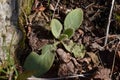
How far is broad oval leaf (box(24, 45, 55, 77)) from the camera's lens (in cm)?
165

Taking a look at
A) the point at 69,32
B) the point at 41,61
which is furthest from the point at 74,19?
the point at 41,61

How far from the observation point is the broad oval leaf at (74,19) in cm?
181

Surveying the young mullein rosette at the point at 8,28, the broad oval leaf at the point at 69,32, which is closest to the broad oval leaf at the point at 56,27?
the broad oval leaf at the point at 69,32

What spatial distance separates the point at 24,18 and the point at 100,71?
62 cm

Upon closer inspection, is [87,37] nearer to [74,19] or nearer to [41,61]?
[74,19]

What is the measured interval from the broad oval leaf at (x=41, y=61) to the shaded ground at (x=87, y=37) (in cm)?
7

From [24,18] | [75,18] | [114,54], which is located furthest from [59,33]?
[114,54]

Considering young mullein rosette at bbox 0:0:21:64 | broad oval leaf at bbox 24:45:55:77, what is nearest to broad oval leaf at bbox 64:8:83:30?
broad oval leaf at bbox 24:45:55:77

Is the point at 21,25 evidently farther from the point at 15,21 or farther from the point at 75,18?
the point at 75,18

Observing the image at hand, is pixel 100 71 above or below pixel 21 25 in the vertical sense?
below

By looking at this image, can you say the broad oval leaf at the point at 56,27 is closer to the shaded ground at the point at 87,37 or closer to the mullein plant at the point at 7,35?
the shaded ground at the point at 87,37

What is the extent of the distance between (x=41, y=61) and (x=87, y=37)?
0.38 metres

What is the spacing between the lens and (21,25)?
177 cm

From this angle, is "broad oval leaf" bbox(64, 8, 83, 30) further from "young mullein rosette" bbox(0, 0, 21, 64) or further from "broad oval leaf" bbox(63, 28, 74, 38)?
"young mullein rosette" bbox(0, 0, 21, 64)
